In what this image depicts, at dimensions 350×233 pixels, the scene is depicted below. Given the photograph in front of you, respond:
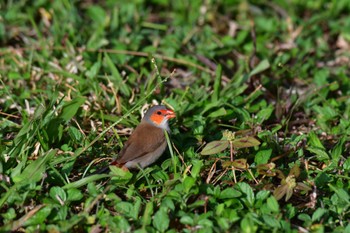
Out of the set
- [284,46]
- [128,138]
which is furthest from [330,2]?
[128,138]

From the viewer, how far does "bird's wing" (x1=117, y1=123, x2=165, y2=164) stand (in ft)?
15.2

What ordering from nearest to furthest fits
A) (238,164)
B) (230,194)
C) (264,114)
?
(230,194), (238,164), (264,114)

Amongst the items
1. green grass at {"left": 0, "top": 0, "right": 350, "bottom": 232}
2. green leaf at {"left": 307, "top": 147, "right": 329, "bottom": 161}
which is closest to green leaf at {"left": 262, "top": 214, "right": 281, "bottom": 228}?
green grass at {"left": 0, "top": 0, "right": 350, "bottom": 232}

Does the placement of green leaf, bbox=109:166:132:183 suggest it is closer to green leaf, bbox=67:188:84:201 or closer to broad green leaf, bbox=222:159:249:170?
green leaf, bbox=67:188:84:201

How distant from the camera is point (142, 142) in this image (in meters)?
4.80

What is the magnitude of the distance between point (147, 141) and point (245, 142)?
0.74 metres

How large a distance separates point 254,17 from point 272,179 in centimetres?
327

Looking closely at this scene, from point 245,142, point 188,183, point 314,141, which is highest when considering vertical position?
point 245,142

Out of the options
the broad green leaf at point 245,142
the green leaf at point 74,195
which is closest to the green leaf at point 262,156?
the broad green leaf at point 245,142

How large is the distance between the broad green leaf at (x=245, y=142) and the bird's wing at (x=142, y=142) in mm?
584

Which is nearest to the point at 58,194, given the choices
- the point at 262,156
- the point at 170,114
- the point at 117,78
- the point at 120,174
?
the point at 120,174

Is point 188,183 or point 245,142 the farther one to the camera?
point 245,142

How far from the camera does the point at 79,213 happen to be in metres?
4.21

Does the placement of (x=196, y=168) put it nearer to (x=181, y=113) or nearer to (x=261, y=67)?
(x=181, y=113)
